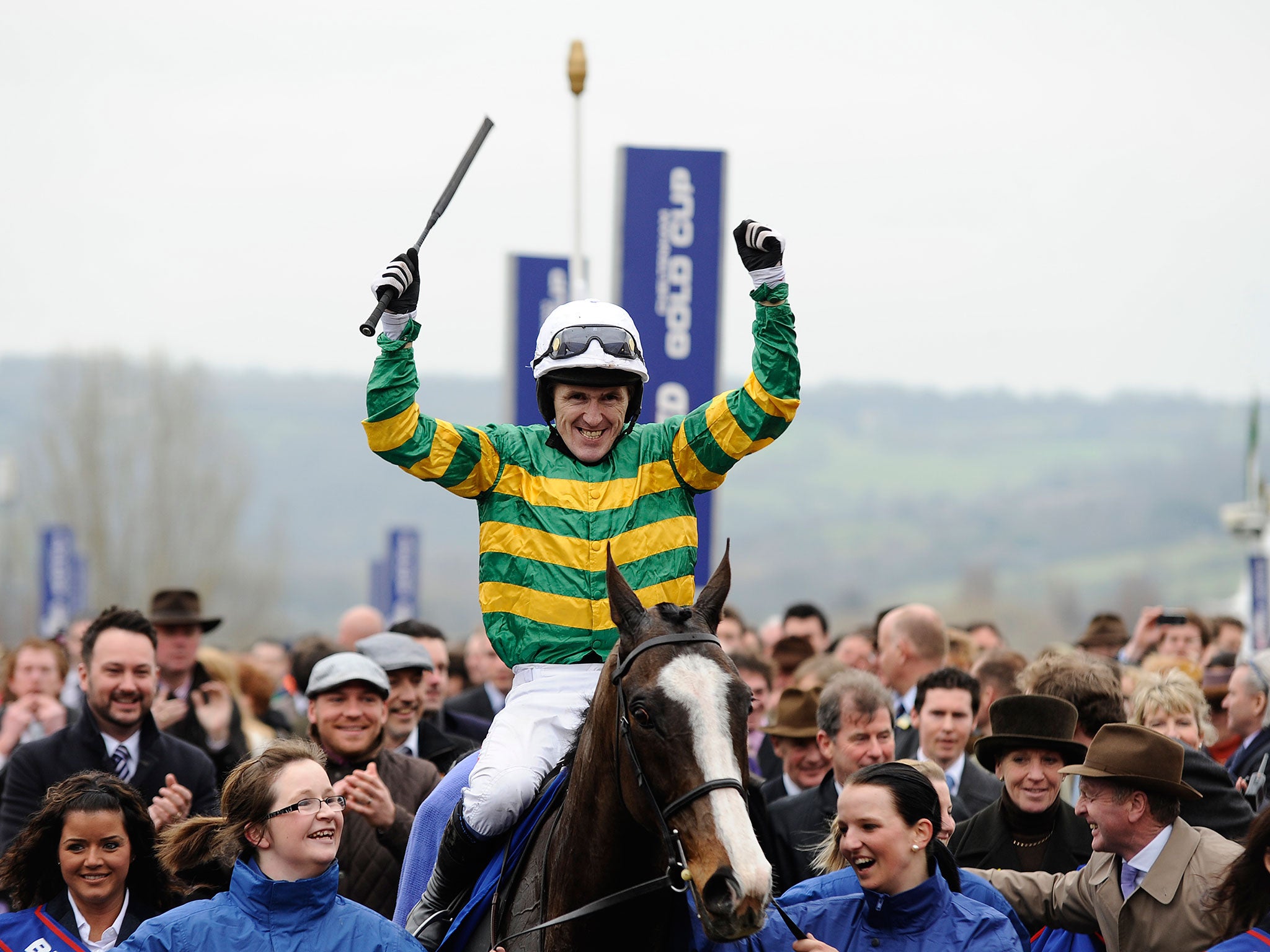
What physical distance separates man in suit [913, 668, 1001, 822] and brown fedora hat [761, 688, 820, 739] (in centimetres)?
52

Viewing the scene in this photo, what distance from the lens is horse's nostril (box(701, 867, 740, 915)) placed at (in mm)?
3463

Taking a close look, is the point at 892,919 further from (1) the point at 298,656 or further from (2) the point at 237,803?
(1) the point at 298,656

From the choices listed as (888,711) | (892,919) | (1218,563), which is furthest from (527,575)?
(1218,563)

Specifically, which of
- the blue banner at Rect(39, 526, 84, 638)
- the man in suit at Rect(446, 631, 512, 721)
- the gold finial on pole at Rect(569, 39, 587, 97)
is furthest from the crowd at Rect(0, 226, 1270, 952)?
the blue banner at Rect(39, 526, 84, 638)

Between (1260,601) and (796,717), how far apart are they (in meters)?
10.4

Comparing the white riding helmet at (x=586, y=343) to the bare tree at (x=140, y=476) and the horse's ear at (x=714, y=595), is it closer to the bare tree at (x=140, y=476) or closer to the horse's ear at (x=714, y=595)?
the horse's ear at (x=714, y=595)

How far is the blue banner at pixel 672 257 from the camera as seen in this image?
8.84 meters

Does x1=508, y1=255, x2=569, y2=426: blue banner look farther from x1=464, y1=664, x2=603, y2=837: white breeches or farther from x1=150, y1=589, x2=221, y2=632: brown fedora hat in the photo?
x1=464, y1=664, x2=603, y2=837: white breeches

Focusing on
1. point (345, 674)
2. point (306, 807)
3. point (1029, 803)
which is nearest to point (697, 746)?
point (306, 807)

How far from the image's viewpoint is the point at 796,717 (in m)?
7.50

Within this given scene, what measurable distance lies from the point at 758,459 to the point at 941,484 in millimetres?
24035

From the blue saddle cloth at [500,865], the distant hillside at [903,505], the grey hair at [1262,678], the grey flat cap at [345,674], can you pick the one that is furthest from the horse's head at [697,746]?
the distant hillside at [903,505]

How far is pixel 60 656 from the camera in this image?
32.2 feet

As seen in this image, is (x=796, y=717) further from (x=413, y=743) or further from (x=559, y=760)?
(x=559, y=760)
